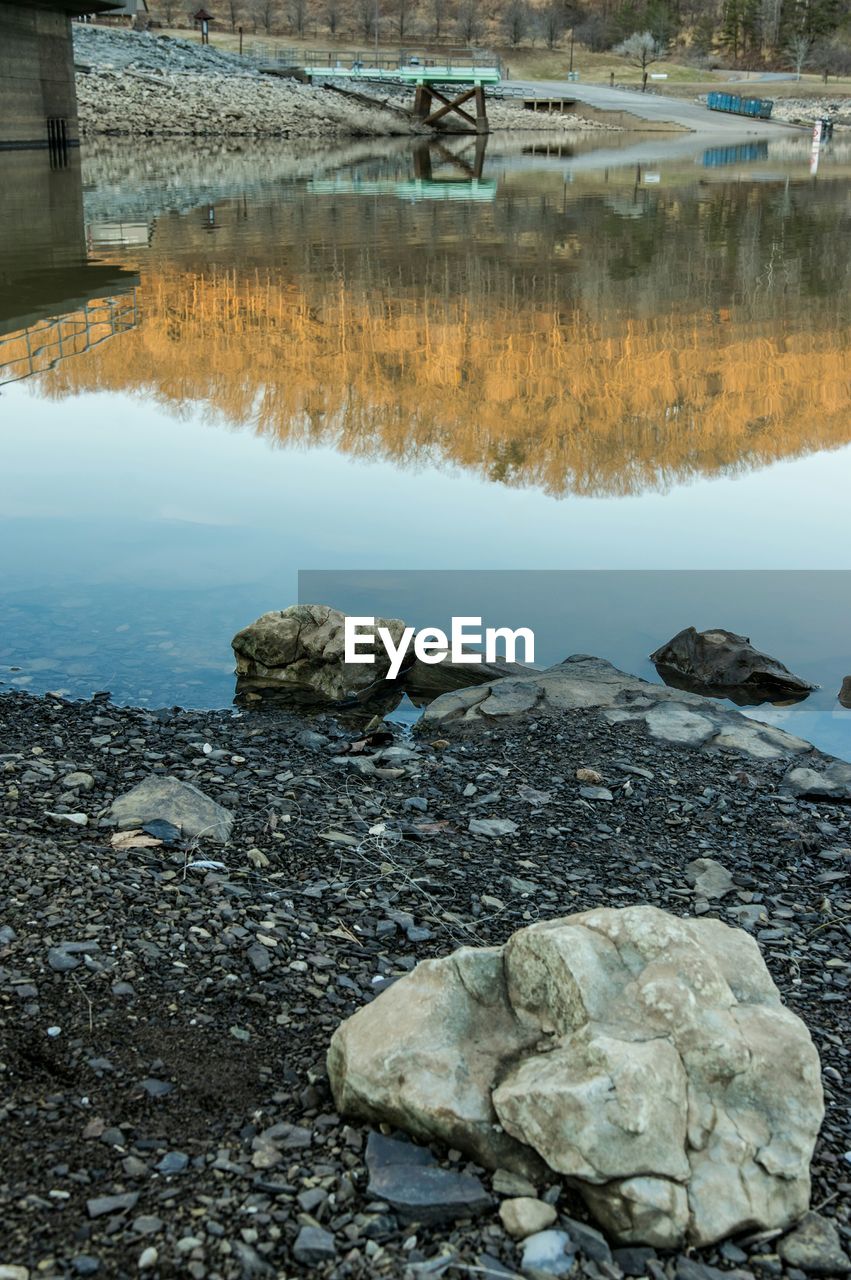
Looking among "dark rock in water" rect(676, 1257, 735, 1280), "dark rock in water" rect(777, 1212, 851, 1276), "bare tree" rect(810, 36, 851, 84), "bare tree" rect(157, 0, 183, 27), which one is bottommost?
"dark rock in water" rect(777, 1212, 851, 1276)

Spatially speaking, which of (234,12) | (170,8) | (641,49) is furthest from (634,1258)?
(234,12)

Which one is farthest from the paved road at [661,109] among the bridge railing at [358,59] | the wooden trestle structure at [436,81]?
the wooden trestle structure at [436,81]

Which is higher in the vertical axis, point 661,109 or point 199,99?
point 661,109

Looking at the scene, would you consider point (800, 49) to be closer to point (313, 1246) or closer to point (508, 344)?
point (508, 344)

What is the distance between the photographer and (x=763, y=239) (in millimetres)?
30188

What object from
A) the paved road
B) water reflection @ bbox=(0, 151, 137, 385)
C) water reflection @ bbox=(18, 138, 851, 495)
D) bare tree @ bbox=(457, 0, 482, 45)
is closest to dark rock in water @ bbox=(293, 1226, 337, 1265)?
water reflection @ bbox=(18, 138, 851, 495)

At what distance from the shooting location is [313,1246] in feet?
10.3

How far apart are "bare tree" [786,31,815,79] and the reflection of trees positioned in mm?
115599

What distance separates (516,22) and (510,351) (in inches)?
5150

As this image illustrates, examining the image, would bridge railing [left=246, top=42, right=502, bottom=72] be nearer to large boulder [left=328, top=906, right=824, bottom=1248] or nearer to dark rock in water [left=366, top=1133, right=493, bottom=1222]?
large boulder [left=328, top=906, right=824, bottom=1248]

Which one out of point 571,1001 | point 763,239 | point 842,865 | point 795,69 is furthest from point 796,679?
point 795,69

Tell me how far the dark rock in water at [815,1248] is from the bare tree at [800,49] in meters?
143

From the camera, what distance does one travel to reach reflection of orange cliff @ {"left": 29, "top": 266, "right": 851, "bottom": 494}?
13.8 metres

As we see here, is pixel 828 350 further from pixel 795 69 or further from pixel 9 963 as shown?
pixel 795 69
